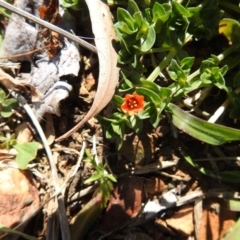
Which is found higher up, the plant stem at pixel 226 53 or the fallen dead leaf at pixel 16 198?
the plant stem at pixel 226 53

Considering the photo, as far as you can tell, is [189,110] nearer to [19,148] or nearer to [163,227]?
[163,227]

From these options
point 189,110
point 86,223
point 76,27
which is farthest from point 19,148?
point 189,110

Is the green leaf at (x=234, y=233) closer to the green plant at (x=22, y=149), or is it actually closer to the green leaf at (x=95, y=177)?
the green leaf at (x=95, y=177)

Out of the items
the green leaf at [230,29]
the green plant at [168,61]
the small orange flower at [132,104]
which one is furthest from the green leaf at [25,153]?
the green leaf at [230,29]

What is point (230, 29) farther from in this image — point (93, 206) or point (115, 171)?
point (93, 206)

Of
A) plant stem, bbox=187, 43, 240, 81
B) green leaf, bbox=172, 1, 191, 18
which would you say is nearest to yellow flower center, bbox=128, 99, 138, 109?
plant stem, bbox=187, 43, 240, 81

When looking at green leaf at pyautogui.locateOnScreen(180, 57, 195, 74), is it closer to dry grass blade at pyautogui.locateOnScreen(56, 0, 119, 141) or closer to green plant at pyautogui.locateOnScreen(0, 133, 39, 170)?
dry grass blade at pyautogui.locateOnScreen(56, 0, 119, 141)

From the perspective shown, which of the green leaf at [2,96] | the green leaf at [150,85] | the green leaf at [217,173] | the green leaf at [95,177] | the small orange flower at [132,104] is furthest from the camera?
the green leaf at [2,96]
